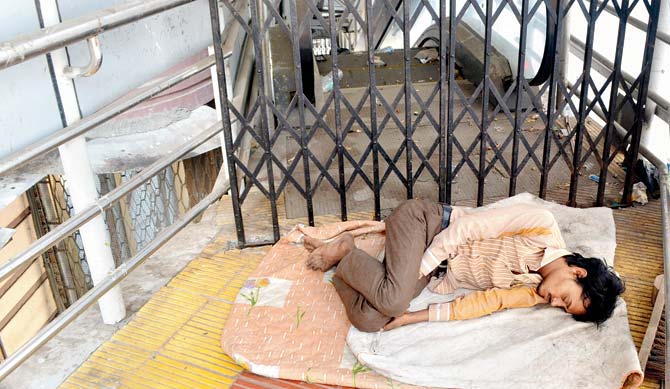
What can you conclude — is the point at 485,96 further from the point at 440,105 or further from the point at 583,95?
the point at 583,95

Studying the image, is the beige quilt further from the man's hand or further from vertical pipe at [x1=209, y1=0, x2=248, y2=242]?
vertical pipe at [x1=209, y1=0, x2=248, y2=242]

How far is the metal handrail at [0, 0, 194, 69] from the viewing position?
1.90m

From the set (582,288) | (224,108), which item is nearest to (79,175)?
(224,108)

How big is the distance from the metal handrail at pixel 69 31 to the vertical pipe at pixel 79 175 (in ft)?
0.59

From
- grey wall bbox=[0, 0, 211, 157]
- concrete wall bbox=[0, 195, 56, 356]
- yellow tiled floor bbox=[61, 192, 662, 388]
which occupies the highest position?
grey wall bbox=[0, 0, 211, 157]

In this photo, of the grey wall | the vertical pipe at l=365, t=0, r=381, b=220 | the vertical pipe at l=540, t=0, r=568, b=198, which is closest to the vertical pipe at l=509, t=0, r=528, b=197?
the vertical pipe at l=540, t=0, r=568, b=198

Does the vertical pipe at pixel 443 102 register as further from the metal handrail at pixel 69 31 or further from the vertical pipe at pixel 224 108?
the metal handrail at pixel 69 31

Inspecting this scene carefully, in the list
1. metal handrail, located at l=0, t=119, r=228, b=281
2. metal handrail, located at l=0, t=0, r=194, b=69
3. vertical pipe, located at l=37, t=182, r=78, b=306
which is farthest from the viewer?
vertical pipe, located at l=37, t=182, r=78, b=306

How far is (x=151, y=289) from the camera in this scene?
9.78 feet

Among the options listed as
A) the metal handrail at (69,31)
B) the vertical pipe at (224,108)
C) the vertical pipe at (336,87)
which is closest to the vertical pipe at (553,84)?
the vertical pipe at (336,87)

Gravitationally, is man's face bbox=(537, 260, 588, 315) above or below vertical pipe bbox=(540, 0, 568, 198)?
below

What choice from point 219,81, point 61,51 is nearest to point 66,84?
point 61,51

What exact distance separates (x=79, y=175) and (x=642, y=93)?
2.61 metres

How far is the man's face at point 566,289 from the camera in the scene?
248 centimetres
